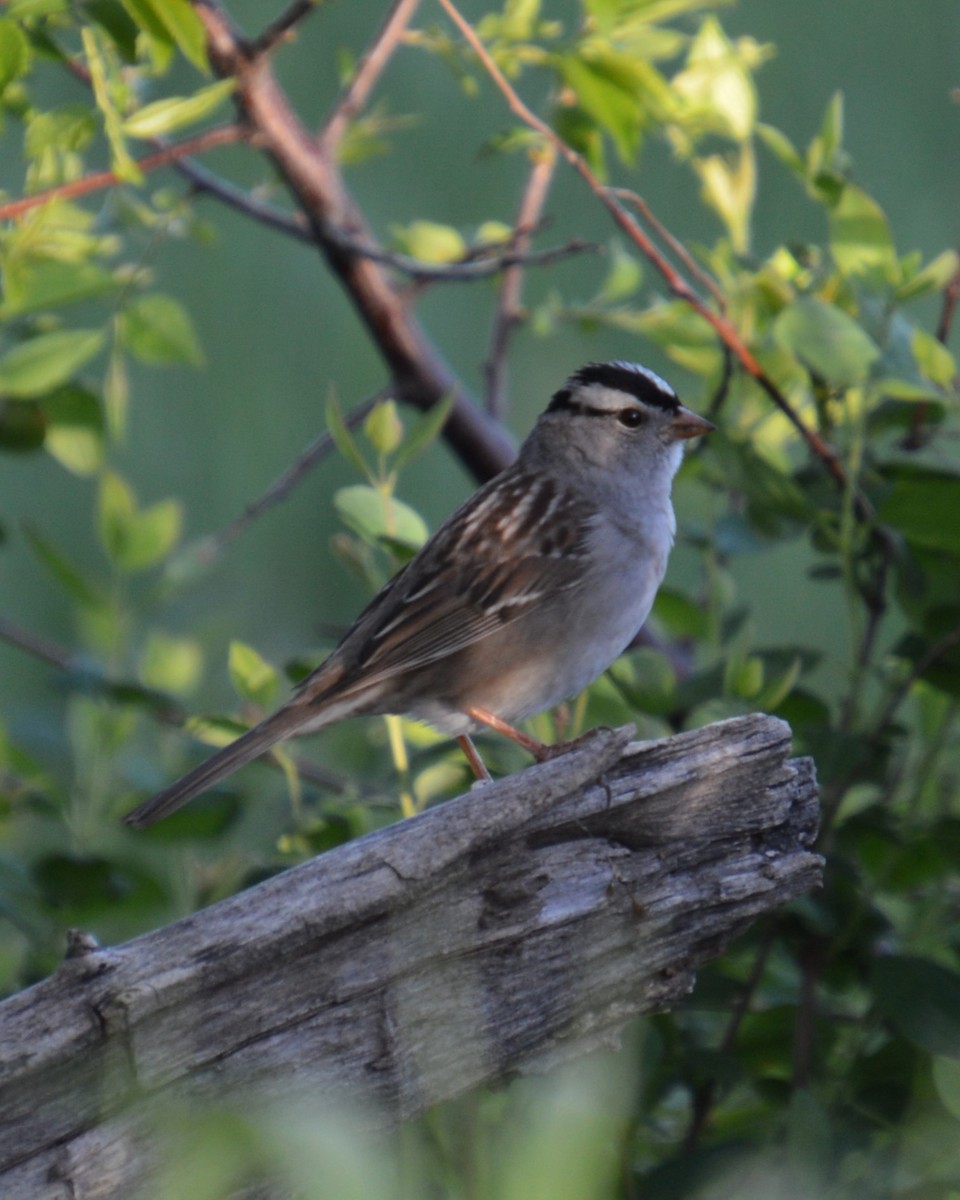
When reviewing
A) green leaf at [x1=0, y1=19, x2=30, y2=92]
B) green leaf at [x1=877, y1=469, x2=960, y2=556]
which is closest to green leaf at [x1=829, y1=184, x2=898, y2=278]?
green leaf at [x1=877, y1=469, x2=960, y2=556]

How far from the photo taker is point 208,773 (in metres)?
1.95

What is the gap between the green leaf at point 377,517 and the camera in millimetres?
1914

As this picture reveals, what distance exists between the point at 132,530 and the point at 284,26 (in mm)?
741

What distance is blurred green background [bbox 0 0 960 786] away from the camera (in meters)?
5.96

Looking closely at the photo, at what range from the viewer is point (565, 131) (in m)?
2.33

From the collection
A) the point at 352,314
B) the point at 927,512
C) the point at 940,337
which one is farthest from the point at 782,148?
the point at 352,314

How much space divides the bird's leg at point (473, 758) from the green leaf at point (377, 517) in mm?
304

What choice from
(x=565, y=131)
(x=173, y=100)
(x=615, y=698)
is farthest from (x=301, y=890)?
(x=565, y=131)

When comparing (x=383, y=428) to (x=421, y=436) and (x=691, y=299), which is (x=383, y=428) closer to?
(x=421, y=436)

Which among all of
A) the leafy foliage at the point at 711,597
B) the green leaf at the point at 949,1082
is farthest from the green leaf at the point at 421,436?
the green leaf at the point at 949,1082

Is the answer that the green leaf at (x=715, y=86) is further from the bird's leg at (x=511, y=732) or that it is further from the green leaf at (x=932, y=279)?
the bird's leg at (x=511, y=732)

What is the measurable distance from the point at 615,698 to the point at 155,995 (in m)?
0.88

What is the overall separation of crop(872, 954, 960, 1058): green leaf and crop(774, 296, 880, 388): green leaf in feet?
2.31

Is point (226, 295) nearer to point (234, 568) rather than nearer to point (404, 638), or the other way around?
point (234, 568)
